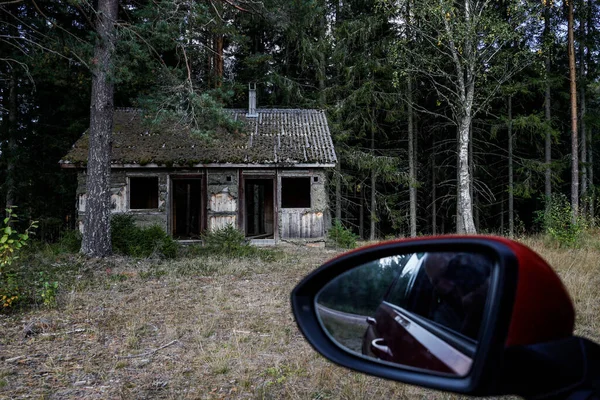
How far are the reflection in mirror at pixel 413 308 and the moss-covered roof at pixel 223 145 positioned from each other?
11.8 m

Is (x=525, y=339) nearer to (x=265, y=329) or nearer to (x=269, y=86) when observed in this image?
(x=265, y=329)

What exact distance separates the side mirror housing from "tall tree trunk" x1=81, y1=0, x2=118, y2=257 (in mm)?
9686

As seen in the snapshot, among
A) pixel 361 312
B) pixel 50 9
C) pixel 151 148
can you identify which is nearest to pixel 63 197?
pixel 151 148

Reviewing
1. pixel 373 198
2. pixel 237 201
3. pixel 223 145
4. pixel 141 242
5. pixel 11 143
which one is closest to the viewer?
pixel 141 242

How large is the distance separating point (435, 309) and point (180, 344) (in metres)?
3.65

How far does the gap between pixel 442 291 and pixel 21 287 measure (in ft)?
23.2

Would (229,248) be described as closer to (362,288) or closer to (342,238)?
(342,238)

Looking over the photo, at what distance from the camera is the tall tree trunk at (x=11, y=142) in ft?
54.5

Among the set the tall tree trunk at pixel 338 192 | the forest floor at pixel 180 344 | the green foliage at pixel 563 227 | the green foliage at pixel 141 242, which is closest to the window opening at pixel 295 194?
the tall tree trunk at pixel 338 192

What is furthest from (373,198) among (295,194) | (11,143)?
(11,143)

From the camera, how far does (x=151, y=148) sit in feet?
46.4

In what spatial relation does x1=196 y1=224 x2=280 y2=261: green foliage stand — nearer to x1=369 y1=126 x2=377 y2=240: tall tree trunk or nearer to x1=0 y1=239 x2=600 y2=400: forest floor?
x1=0 y1=239 x2=600 y2=400: forest floor

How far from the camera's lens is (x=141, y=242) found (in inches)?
A: 420

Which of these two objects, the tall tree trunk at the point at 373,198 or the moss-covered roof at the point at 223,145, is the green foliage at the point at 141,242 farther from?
the tall tree trunk at the point at 373,198
